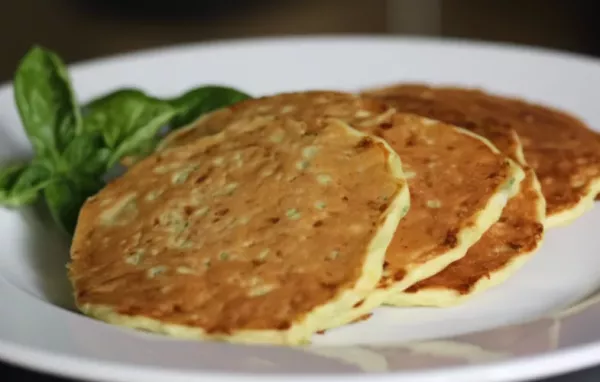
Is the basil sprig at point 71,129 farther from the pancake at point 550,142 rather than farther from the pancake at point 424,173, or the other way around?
the pancake at point 550,142

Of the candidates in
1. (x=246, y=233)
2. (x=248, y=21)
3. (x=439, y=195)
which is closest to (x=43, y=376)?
(x=246, y=233)

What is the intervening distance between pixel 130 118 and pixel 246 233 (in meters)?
0.62

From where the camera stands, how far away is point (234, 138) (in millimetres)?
1637

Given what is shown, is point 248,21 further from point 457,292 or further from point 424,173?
point 457,292

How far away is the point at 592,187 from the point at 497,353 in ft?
2.18

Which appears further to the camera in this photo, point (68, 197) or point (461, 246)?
point (68, 197)

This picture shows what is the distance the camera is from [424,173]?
1.57 metres

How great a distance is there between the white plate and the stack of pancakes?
49 millimetres

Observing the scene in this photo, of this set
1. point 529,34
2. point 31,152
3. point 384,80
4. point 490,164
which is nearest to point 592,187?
point 490,164

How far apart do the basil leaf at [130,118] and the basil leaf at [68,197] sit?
0.12m

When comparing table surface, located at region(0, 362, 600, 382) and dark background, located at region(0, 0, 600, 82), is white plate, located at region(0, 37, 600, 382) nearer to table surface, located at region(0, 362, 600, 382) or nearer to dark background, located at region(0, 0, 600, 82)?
table surface, located at region(0, 362, 600, 382)

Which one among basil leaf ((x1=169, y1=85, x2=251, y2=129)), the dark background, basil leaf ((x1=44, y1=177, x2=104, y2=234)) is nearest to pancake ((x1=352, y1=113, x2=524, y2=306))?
basil leaf ((x1=169, y1=85, x2=251, y2=129))

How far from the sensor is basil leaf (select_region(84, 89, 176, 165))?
1.86m

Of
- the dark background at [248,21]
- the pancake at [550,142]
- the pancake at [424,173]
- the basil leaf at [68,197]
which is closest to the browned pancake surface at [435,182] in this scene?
the pancake at [424,173]
